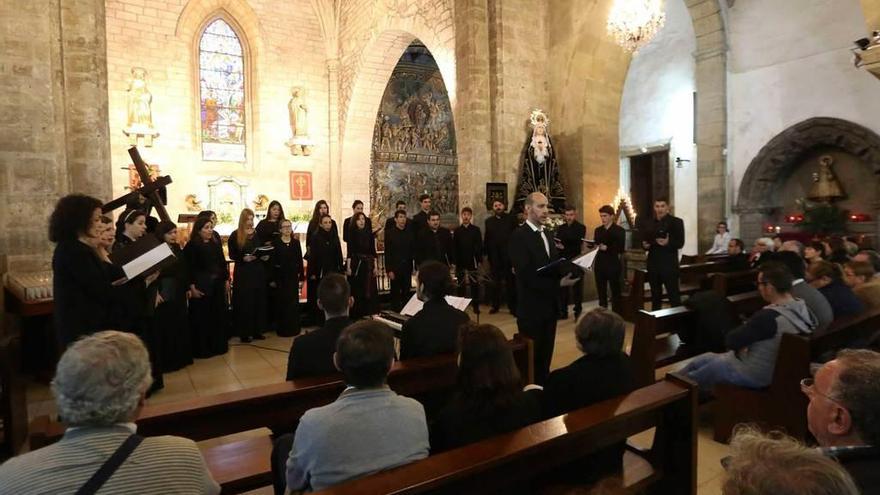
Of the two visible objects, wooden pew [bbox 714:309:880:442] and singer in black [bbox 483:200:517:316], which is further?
singer in black [bbox 483:200:517:316]

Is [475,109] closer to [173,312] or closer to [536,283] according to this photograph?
[536,283]

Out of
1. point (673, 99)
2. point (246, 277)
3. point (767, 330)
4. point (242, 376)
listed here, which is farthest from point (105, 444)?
point (673, 99)

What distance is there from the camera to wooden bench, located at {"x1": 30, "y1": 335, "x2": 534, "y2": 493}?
2.11 meters

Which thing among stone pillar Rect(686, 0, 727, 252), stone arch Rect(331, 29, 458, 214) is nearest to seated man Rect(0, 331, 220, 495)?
stone pillar Rect(686, 0, 727, 252)

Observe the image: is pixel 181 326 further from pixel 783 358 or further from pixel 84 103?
pixel 783 358

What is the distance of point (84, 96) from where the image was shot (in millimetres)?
6223

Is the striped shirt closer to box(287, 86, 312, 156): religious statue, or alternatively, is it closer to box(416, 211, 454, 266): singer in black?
box(416, 211, 454, 266): singer in black

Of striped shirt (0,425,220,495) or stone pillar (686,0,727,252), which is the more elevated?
stone pillar (686,0,727,252)

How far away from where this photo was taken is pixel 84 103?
6.22m

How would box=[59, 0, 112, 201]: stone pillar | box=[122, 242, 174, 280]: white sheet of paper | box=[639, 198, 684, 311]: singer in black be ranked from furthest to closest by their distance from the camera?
box=[639, 198, 684, 311]: singer in black < box=[59, 0, 112, 201]: stone pillar < box=[122, 242, 174, 280]: white sheet of paper

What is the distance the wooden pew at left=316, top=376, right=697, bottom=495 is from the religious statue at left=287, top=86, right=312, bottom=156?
41.5 ft

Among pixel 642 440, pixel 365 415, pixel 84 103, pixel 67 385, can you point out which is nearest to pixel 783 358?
pixel 642 440

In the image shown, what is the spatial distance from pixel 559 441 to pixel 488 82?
7.90m

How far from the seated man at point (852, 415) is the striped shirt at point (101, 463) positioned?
5.16 feet
